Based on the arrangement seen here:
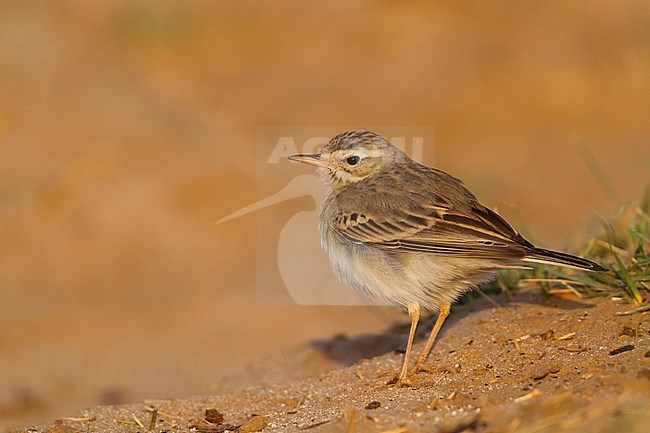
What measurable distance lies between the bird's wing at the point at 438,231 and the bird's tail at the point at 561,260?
7 cm

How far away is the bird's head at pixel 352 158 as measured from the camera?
20.8 ft

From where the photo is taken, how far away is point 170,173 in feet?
36.9

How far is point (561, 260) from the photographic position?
497cm

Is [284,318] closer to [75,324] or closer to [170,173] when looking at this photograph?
[75,324]

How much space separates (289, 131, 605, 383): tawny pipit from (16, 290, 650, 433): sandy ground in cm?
39

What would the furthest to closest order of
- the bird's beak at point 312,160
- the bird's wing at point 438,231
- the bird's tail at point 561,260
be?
the bird's beak at point 312,160 → the bird's wing at point 438,231 → the bird's tail at point 561,260

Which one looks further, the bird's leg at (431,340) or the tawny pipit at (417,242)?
the bird's leg at (431,340)

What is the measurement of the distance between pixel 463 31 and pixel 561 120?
2.96 m

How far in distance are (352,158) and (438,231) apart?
43.9 inches

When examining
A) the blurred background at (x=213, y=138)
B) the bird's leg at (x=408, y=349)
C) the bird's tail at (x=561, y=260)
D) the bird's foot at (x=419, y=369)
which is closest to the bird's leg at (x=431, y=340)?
the bird's foot at (x=419, y=369)

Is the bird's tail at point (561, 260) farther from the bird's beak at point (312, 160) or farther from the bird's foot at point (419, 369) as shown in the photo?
the bird's beak at point (312, 160)

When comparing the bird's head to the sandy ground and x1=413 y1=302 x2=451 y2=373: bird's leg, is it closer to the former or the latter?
x1=413 y1=302 x2=451 y2=373: bird's leg

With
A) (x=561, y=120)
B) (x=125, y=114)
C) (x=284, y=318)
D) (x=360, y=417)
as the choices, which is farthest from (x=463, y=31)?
(x=360, y=417)

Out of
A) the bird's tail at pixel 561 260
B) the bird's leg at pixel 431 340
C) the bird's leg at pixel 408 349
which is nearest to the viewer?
the bird's tail at pixel 561 260
